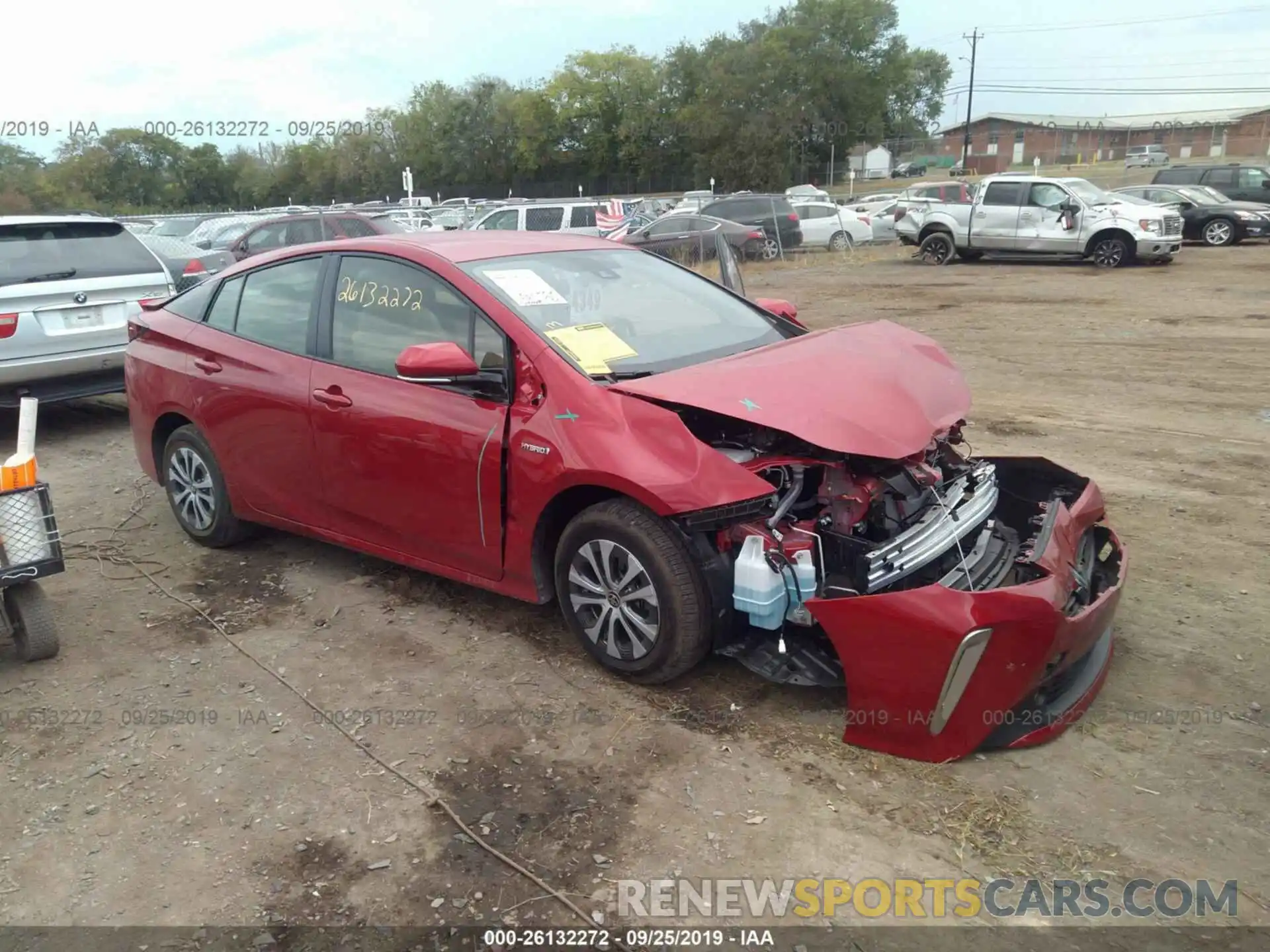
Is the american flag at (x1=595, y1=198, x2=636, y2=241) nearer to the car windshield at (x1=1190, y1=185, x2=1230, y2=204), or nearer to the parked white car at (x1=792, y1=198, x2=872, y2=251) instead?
the parked white car at (x1=792, y1=198, x2=872, y2=251)

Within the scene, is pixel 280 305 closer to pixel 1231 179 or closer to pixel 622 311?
pixel 622 311

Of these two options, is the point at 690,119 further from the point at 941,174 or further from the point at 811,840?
the point at 811,840

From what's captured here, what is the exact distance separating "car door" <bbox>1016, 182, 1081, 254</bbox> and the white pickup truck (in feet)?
0.04

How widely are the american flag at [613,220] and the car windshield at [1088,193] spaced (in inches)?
337

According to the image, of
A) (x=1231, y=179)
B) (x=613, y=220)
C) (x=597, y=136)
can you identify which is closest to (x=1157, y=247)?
(x=1231, y=179)

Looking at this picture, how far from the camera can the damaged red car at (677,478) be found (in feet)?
10.4

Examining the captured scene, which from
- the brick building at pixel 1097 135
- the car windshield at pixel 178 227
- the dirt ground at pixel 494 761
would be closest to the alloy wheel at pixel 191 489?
the dirt ground at pixel 494 761

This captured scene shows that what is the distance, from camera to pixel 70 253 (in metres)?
7.68

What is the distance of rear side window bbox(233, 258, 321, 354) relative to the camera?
461 centimetres

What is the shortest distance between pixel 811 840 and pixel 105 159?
5704 centimetres

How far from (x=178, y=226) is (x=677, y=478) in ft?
75.7

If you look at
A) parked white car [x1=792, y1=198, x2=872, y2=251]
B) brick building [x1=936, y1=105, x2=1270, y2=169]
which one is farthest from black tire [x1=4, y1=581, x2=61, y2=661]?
brick building [x1=936, y1=105, x2=1270, y2=169]

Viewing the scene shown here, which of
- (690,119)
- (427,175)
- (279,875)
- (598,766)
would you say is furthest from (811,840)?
(427,175)

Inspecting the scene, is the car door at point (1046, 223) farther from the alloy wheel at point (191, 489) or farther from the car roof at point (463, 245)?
the alloy wheel at point (191, 489)
